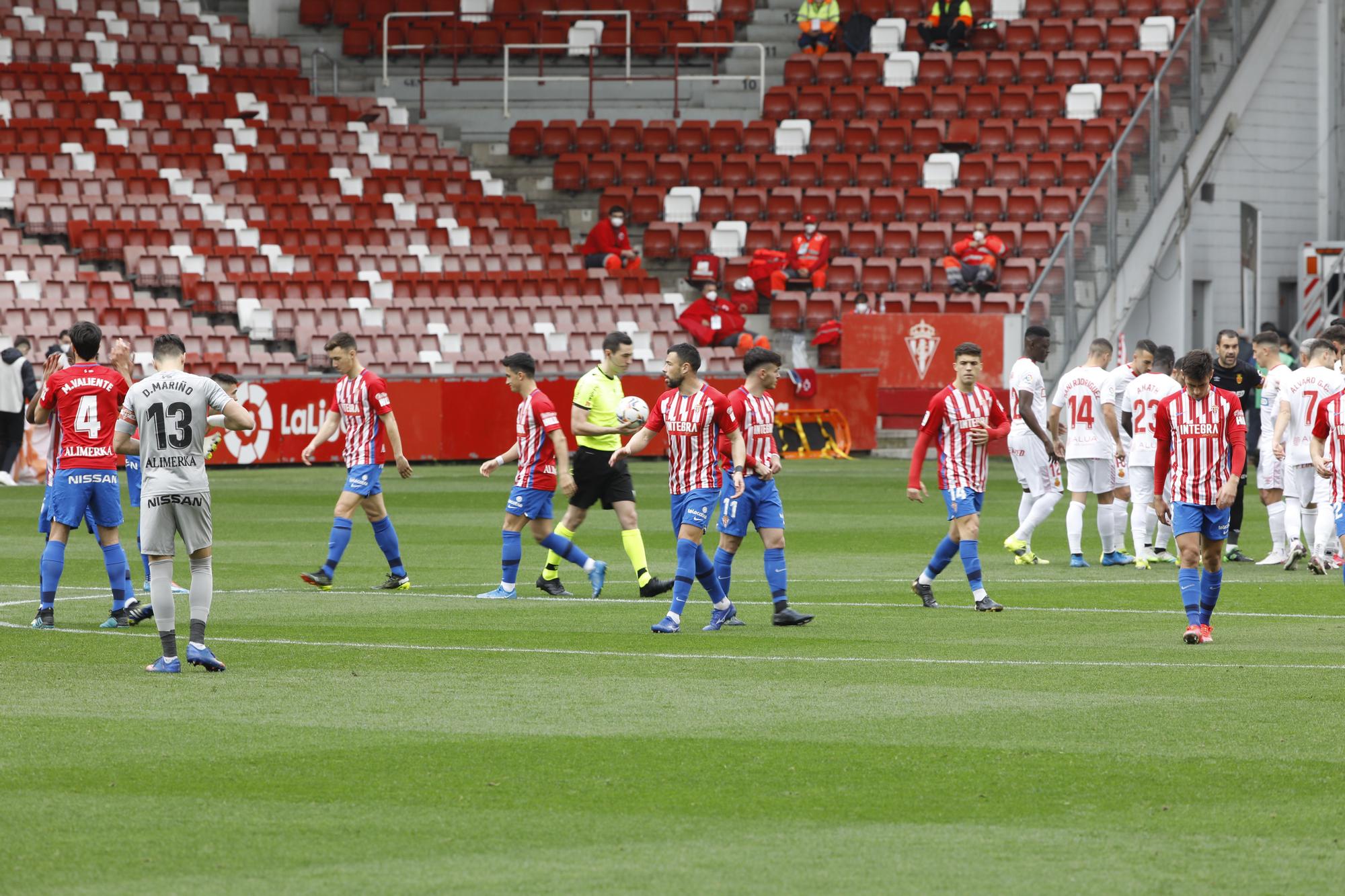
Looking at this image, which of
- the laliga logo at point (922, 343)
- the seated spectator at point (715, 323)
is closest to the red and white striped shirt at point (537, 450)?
the laliga logo at point (922, 343)

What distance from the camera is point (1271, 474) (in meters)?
17.4

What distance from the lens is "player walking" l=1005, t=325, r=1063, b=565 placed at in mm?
17075

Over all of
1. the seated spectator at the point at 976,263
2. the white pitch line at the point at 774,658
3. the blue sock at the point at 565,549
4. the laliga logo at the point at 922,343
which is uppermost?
the seated spectator at the point at 976,263

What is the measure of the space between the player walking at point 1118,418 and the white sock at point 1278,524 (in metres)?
1.23

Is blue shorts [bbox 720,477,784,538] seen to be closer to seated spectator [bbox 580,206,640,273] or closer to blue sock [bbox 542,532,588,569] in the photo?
blue sock [bbox 542,532,588,569]

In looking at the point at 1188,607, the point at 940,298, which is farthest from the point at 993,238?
the point at 1188,607

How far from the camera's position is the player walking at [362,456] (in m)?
15.4

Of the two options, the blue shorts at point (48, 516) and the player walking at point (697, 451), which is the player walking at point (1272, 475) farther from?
the blue shorts at point (48, 516)

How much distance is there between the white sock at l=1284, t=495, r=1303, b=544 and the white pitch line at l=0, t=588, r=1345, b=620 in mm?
3426

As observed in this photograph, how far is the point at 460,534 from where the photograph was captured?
66.6 feet

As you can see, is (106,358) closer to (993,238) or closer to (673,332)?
(673,332)

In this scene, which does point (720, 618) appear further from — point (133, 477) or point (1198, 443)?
point (133, 477)

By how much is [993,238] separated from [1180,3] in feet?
27.2

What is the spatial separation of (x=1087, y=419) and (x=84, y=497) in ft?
29.6
